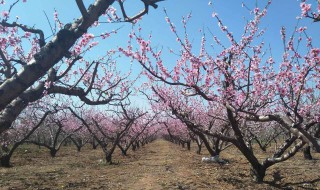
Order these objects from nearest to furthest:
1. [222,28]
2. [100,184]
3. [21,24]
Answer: [21,24], [222,28], [100,184]

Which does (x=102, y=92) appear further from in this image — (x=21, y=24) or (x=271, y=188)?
(x=271, y=188)

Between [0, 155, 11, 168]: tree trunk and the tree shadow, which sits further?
[0, 155, 11, 168]: tree trunk

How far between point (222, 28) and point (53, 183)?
28.1ft

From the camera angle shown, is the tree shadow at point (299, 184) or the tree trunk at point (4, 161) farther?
the tree trunk at point (4, 161)

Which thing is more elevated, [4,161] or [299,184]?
[4,161]

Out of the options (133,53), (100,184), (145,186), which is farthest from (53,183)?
(133,53)

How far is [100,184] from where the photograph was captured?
1263 cm

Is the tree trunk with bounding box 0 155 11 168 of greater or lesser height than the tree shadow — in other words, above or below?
above

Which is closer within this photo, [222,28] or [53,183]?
[222,28]

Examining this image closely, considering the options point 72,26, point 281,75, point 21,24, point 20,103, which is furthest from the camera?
point 281,75

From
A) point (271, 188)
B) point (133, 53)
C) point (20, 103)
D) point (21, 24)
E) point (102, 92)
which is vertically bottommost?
point (271, 188)

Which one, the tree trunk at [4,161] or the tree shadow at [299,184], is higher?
the tree trunk at [4,161]

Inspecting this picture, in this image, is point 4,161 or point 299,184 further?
point 4,161

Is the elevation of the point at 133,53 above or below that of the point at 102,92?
above
